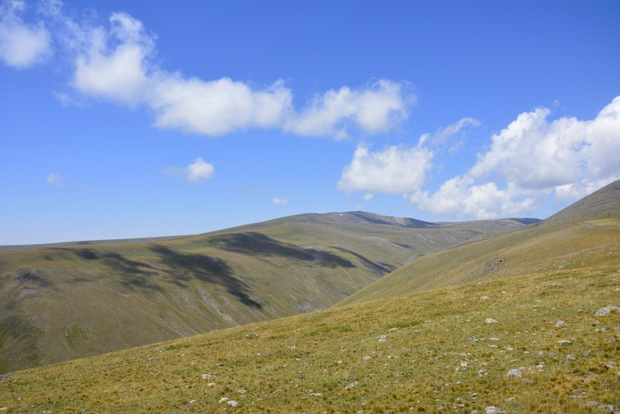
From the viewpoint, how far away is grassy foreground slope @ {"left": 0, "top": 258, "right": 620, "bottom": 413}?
14.6 metres

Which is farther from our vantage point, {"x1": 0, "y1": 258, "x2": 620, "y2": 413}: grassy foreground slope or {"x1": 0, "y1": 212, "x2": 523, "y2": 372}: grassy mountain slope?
{"x1": 0, "y1": 212, "x2": 523, "y2": 372}: grassy mountain slope

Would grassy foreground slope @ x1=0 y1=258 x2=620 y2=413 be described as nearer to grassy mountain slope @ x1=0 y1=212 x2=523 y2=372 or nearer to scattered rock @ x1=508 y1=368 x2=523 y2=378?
scattered rock @ x1=508 y1=368 x2=523 y2=378

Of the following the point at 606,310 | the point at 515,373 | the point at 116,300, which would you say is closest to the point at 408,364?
the point at 515,373

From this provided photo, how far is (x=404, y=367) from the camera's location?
1967 cm

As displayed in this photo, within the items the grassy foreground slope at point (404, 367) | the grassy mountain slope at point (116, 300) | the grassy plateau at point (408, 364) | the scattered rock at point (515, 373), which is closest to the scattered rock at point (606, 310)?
the grassy plateau at point (408, 364)

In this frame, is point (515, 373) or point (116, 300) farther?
point (116, 300)

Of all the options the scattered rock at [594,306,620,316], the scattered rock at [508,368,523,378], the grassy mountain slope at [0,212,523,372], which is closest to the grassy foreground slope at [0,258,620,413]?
the scattered rock at [508,368,523,378]

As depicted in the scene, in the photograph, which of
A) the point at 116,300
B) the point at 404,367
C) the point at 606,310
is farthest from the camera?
the point at 116,300

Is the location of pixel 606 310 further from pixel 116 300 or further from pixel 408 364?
pixel 116 300

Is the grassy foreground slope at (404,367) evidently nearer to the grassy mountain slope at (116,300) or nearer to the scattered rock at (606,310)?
the scattered rock at (606,310)

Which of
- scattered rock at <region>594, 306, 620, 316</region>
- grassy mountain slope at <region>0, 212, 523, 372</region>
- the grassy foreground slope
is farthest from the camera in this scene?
grassy mountain slope at <region>0, 212, 523, 372</region>

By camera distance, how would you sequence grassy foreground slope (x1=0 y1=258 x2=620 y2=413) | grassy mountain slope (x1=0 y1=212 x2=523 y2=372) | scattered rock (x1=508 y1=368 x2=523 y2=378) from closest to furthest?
grassy foreground slope (x1=0 y1=258 x2=620 y2=413) → scattered rock (x1=508 y1=368 x2=523 y2=378) → grassy mountain slope (x1=0 y1=212 x2=523 y2=372)

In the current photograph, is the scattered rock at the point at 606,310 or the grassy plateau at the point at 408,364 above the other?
the scattered rock at the point at 606,310

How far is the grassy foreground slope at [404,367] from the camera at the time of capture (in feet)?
47.9
